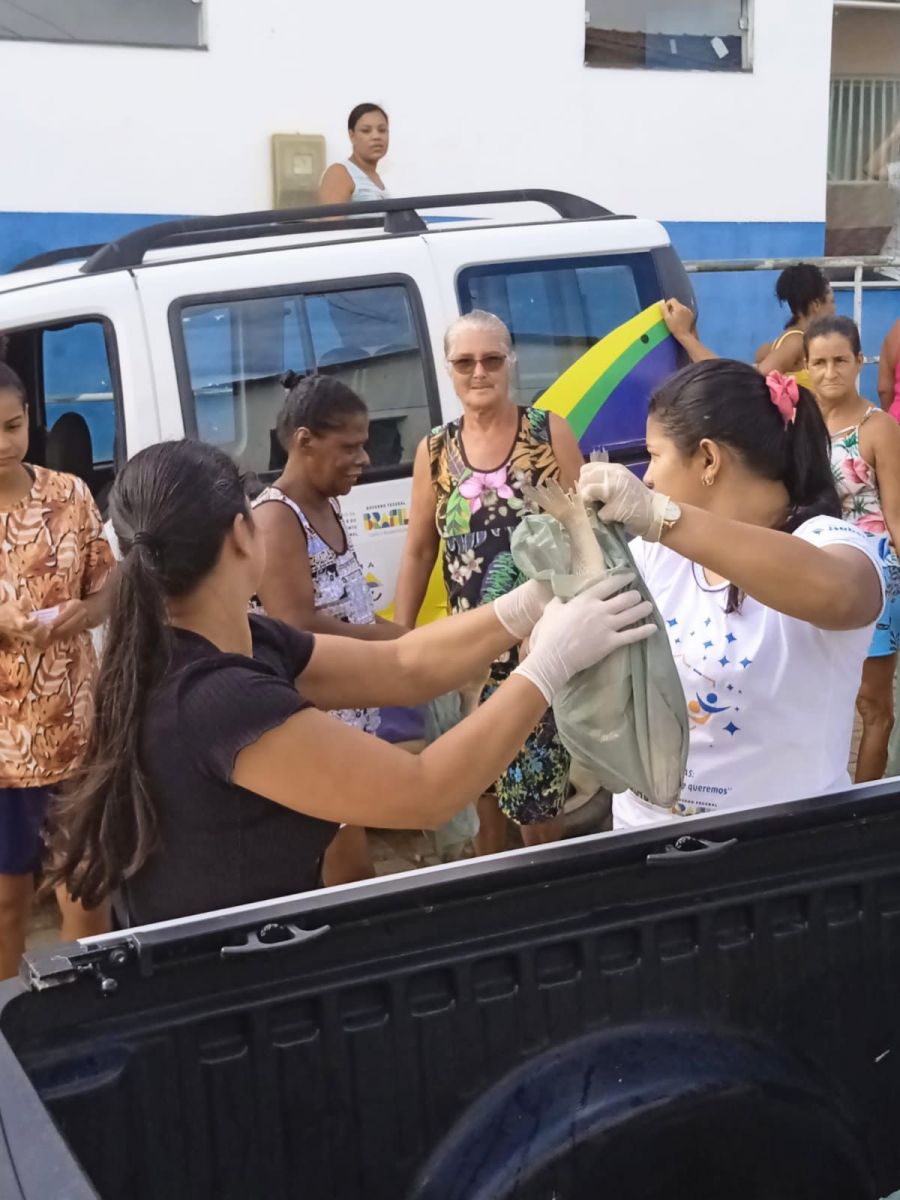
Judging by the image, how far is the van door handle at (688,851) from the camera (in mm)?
1890

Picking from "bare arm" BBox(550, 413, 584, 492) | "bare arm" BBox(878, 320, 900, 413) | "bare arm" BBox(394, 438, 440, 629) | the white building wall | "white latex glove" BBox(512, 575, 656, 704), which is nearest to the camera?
"white latex glove" BBox(512, 575, 656, 704)

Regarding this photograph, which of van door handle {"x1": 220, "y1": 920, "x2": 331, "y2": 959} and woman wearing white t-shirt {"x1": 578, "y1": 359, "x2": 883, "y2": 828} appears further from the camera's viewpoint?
woman wearing white t-shirt {"x1": 578, "y1": 359, "x2": 883, "y2": 828}

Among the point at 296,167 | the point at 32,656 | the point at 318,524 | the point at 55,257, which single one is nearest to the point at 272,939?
the point at 32,656

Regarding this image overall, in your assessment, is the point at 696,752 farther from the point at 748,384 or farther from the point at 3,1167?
the point at 3,1167

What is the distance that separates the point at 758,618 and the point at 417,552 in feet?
6.88

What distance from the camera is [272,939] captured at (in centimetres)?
167

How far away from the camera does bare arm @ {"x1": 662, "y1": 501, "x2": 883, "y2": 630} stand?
213cm

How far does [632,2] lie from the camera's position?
9961mm

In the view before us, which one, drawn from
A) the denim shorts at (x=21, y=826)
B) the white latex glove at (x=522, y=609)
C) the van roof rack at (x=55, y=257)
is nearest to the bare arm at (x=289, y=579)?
the denim shorts at (x=21, y=826)

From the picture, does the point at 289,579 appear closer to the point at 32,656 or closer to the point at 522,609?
the point at 32,656

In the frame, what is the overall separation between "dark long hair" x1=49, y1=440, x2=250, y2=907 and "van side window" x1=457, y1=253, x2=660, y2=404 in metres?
2.90

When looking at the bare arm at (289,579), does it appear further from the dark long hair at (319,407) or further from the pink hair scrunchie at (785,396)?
the pink hair scrunchie at (785,396)

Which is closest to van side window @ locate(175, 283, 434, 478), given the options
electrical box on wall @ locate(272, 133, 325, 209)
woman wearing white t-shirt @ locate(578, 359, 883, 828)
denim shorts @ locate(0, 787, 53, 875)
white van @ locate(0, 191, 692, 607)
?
white van @ locate(0, 191, 692, 607)

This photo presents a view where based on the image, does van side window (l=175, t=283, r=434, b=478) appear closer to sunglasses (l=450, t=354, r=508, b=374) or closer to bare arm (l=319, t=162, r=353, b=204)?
sunglasses (l=450, t=354, r=508, b=374)
